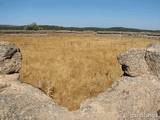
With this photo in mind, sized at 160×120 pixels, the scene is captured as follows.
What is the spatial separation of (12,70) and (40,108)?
86.5 inches

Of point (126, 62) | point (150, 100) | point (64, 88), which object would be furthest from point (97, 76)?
point (150, 100)

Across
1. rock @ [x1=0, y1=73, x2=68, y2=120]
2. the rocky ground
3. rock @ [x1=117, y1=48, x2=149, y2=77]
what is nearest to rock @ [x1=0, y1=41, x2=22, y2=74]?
the rocky ground

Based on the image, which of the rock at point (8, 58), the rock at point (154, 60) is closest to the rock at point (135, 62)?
the rock at point (154, 60)

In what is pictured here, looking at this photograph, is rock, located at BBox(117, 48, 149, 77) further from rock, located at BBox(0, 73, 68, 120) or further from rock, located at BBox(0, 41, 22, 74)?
rock, located at BBox(0, 41, 22, 74)

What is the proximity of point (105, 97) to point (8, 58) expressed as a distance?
3.17 meters

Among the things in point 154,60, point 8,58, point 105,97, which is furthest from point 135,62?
point 8,58

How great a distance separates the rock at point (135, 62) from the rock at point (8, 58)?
3.56 meters

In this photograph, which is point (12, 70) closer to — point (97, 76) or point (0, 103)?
point (0, 103)

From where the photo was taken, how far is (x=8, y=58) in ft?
13.4

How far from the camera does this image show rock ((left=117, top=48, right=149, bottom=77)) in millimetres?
4119

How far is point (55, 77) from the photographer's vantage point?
6773 millimetres

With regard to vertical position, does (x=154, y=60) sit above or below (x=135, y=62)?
above

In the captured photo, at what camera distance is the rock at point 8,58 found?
12.8 ft

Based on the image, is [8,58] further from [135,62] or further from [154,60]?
[154,60]
